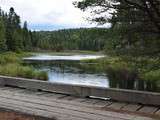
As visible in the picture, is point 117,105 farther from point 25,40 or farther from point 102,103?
point 25,40

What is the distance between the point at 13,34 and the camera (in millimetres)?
74188

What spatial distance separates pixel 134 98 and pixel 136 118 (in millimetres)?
1142

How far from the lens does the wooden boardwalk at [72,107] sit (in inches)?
231

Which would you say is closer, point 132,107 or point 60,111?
point 60,111

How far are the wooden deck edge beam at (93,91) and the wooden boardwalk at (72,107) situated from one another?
5.1 inches

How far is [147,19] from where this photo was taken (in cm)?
619

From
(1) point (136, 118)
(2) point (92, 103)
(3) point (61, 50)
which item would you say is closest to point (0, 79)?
(2) point (92, 103)

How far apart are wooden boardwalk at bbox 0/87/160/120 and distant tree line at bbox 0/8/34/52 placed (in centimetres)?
5048

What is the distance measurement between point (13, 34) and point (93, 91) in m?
68.7

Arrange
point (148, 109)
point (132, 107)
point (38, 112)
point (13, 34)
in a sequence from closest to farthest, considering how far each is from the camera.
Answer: point (38, 112)
point (148, 109)
point (132, 107)
point (13, 34)

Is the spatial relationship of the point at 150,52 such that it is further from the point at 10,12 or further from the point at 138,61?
the point at 10,12

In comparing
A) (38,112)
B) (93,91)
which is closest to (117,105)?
(93,91)

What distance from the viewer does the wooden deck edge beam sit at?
21.8ft

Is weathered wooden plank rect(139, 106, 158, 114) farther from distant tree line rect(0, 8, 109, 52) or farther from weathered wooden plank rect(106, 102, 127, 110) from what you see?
distant tree line rect(0, 8, 109, 52)
